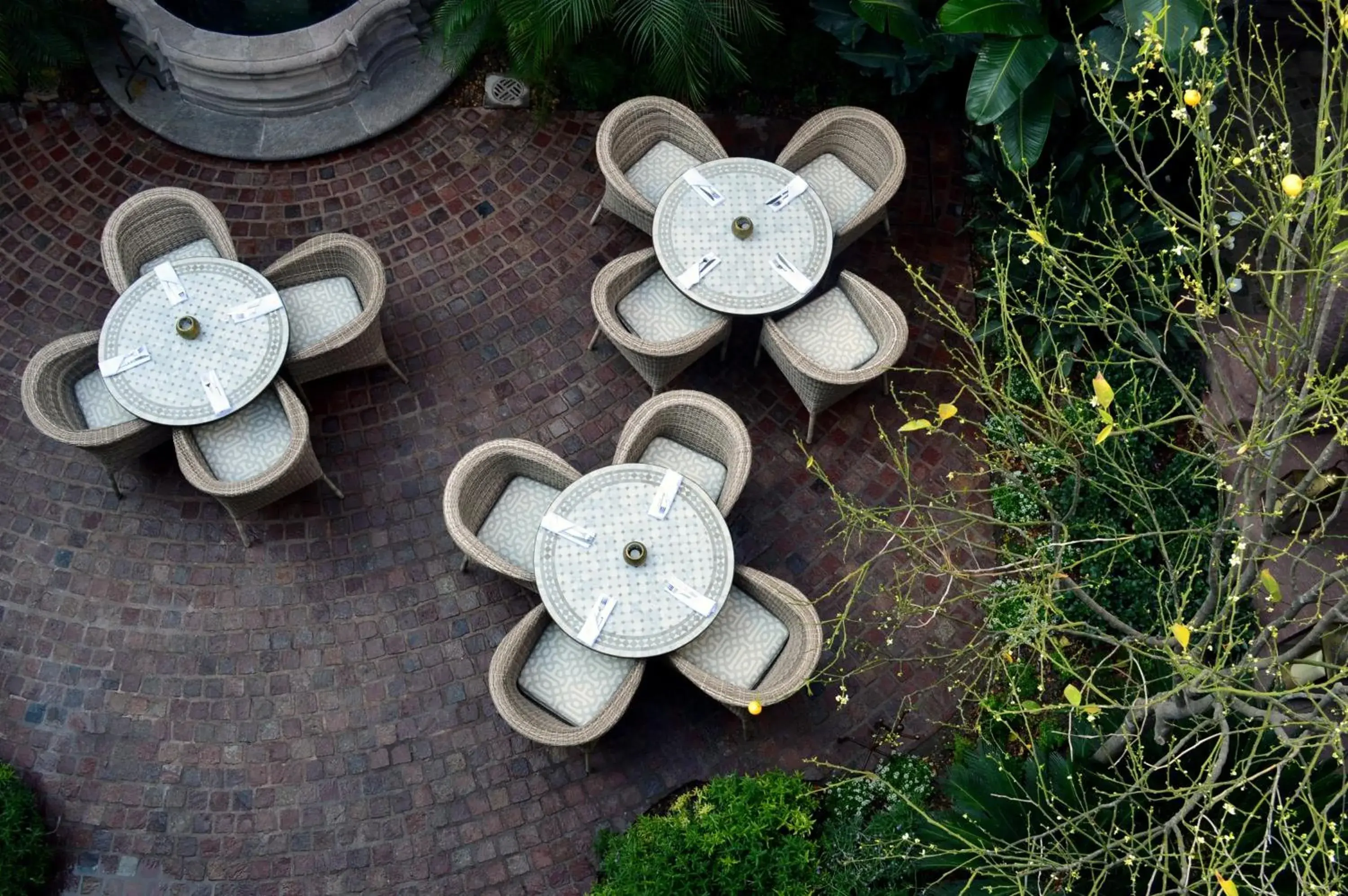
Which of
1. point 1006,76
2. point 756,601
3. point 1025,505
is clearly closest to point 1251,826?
point 1025,505

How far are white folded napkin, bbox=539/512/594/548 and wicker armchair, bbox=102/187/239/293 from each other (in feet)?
10.6

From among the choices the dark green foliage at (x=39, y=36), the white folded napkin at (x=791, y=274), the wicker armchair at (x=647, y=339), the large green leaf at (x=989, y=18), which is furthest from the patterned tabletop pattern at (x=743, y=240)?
the dark green foliage at (x=39, y=36)

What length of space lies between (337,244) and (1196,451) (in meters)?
6.95

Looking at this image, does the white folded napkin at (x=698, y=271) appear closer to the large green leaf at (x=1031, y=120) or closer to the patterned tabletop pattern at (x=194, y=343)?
A: the large green leaf at (x=1031, y=120)

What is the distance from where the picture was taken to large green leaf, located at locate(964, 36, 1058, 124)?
8.28 meters

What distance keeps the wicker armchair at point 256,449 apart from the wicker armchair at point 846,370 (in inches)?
142

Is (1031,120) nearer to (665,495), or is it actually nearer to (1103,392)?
(665,495)

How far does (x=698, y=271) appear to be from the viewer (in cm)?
916

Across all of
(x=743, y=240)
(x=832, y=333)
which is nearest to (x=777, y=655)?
(x=832, y=333)

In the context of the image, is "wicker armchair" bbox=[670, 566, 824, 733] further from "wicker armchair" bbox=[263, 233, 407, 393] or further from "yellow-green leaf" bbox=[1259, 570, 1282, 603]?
"wicker armchair" bbox=[263, 233, 407, 393]

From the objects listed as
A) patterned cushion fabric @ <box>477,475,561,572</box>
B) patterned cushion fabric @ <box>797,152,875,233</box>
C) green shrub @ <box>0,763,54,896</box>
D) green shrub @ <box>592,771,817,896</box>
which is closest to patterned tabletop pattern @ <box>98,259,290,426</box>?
patterned cushion fabric @ <box>477,475,561,572</box>

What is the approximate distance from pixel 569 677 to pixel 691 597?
1.05m

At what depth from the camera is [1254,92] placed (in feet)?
34.3

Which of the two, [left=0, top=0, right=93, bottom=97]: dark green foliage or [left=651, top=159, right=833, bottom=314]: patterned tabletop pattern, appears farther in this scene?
[left=0, top=0, right=93, bottom=97]: dark green foliage
